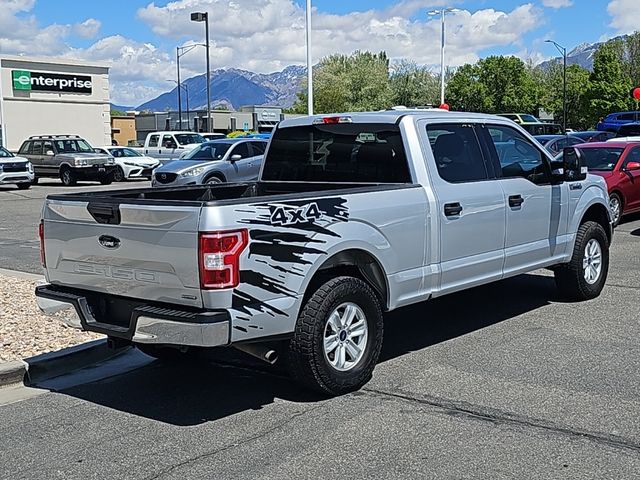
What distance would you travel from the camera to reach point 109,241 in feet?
18.0

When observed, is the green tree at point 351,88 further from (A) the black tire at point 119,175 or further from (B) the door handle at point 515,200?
(B) the door handle at point 515,200

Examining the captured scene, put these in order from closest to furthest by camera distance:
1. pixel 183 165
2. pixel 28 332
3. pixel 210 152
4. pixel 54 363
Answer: pixel 54 363
pixel 28 332
pixel 183 165
pixel 210 152

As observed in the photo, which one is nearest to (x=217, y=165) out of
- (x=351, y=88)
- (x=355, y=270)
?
(x=355, y=270)

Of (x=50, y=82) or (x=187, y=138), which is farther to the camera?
(x=50, y=82)

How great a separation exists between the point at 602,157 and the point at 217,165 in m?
9.58

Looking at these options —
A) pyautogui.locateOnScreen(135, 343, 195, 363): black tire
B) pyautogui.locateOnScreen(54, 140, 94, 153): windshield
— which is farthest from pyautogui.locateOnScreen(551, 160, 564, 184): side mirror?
pyautogui.locateOnScreen(54, 140, 94, 153): windshield

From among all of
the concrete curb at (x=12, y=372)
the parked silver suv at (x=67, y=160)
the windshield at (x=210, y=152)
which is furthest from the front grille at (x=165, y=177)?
the concrete curb at (x=12, y=372)

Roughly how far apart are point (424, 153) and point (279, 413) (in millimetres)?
2465

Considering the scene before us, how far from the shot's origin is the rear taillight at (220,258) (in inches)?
195

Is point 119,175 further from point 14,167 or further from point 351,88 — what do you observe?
point 351,88

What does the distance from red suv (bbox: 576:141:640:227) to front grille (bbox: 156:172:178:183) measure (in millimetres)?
10200

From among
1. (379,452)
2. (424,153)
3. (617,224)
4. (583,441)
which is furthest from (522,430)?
(617,224)

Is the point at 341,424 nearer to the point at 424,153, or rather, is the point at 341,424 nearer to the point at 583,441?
the point at 583,441

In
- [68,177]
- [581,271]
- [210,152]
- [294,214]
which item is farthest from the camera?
[68,177]
